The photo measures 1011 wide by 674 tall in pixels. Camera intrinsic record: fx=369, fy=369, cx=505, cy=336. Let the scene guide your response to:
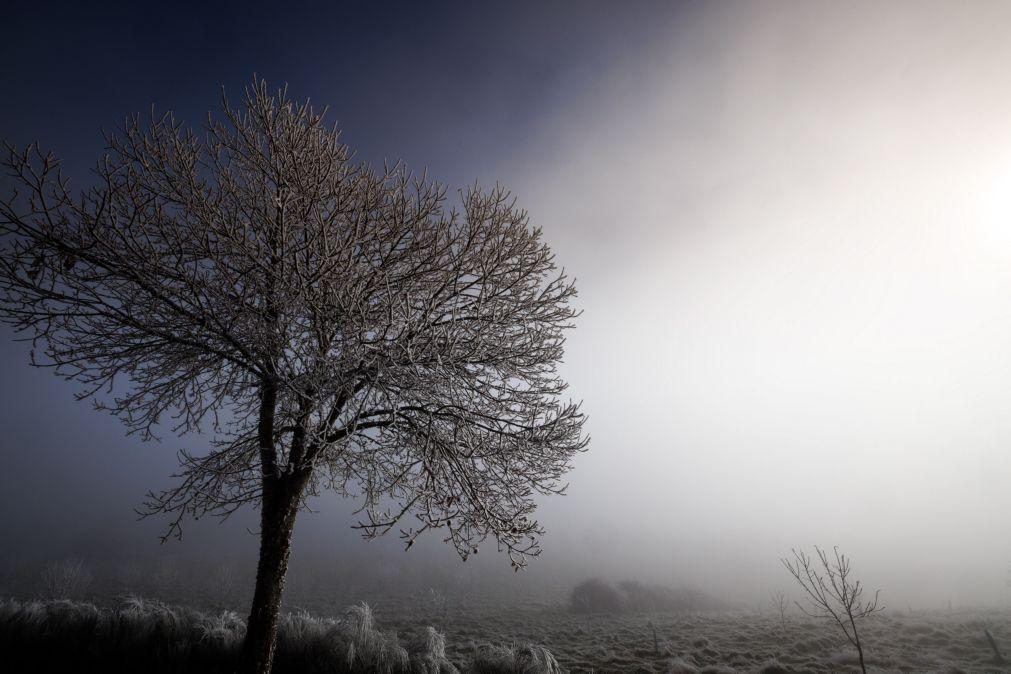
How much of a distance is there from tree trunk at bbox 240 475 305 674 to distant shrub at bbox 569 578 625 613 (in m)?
44.0

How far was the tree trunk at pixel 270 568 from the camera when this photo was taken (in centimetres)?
434

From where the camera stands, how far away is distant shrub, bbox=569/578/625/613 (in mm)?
40713

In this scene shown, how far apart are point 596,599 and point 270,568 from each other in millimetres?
48566

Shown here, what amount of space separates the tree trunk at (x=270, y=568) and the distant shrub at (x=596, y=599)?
44.0 meters

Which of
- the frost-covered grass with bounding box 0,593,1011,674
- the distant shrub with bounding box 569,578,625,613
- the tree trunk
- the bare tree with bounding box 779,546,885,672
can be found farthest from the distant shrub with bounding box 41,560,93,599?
the bare tree with bounding box 779,546,885,672

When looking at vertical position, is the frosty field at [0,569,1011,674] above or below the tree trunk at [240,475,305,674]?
below

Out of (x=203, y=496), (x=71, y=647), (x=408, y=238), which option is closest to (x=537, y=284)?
(x=408, y=238)

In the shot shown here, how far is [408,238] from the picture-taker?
461 cm

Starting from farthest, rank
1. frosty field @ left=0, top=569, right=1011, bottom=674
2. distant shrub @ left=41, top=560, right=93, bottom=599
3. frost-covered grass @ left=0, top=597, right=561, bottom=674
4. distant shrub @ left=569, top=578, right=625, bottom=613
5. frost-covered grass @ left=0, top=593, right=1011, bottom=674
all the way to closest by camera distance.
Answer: distant shrub @ left=569, top=578, right=625, bottom=613 < distant shrub @ left=41, top=560, right=93, bottom=599 < frosty field @ left=0, top=569, right=1011, bottom=674 < frost-covered grass @ left=0, top=593, right=1011, bottom=674 < frost-covered grass @ left=0, top=597, right=561, bottom=674

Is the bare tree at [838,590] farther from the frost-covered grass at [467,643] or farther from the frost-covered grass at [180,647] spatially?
the frost-covered grass at [180,647]

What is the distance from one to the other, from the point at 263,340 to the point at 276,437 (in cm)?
217

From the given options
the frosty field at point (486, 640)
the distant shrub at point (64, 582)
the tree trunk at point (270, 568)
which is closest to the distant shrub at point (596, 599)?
the frosty field at point (486, 640)

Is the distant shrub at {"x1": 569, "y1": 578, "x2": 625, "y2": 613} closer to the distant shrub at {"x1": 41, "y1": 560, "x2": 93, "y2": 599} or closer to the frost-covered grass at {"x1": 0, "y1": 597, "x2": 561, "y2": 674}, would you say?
the frost-covered grass at {"x1": 0, "y1": 597, "x2": 561, "y2": 674}

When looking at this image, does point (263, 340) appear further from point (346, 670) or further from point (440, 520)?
point (346, 670)
